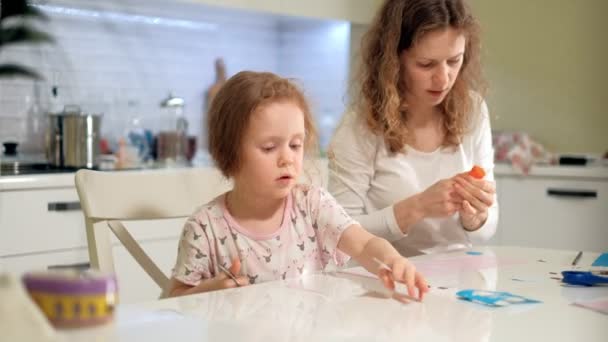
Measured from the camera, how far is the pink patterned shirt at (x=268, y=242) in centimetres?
147

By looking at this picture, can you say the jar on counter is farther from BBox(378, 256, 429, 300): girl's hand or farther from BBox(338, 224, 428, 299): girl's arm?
A: BBox(378, 256, 429, 300): girl's hand

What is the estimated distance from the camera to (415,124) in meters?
2.10

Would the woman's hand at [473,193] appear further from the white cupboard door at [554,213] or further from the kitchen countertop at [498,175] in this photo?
the white cupboard door at [554,213]

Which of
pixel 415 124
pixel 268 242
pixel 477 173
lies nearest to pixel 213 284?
pixel 268 242

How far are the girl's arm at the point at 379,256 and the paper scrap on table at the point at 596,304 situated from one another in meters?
0.24

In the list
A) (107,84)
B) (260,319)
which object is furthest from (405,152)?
(107,84)

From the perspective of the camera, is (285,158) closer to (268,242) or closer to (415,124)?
(268,242)

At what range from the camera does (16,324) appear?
0.67 m

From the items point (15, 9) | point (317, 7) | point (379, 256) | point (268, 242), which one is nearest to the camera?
point (379, 256)

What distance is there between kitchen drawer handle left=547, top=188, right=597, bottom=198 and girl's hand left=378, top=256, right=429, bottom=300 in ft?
7.35

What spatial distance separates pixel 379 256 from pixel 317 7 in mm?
2446

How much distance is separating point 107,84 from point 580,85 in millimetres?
2073

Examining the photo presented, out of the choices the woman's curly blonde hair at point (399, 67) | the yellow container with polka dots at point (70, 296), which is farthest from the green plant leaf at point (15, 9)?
the yellow container with polka dots at point (70, 296)

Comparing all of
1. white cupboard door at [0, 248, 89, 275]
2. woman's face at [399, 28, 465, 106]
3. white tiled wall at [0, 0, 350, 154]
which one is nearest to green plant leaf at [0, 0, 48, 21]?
white tiled wall at [0, 0, 350, 154]
